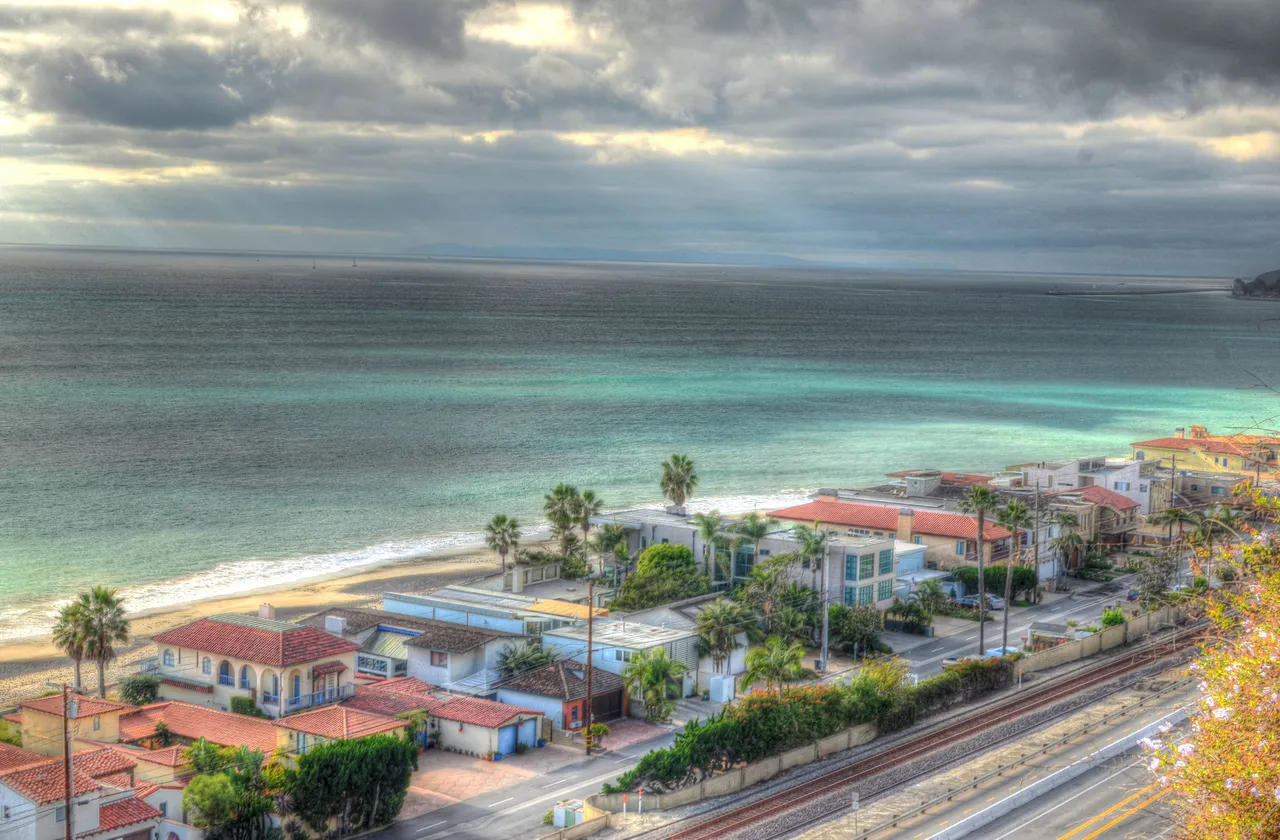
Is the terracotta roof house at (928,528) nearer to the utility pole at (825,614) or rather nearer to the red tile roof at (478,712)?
the utility pole at (825,614)

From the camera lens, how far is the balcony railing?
4381cm

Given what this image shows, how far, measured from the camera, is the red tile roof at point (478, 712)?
43188 mm

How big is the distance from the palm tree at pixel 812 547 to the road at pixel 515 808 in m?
16.8

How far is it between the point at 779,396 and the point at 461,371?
46.8m

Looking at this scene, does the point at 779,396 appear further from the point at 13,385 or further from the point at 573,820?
the point at 573,820

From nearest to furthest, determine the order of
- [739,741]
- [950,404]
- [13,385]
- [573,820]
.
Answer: [573,820], [739,741], [13,385], [950,404]

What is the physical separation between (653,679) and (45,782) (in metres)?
21.6

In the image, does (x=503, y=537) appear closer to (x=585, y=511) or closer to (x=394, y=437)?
(x=585, y=511)

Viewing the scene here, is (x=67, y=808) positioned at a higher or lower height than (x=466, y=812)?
higher

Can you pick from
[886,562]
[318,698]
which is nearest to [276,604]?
[318,698]

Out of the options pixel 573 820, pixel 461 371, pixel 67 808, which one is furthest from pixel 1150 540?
pixel 461 371

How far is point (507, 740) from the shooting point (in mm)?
43438

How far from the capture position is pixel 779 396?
161 metres

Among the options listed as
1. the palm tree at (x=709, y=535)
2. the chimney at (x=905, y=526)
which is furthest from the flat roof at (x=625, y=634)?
the chimney at (x=905, y=526)
